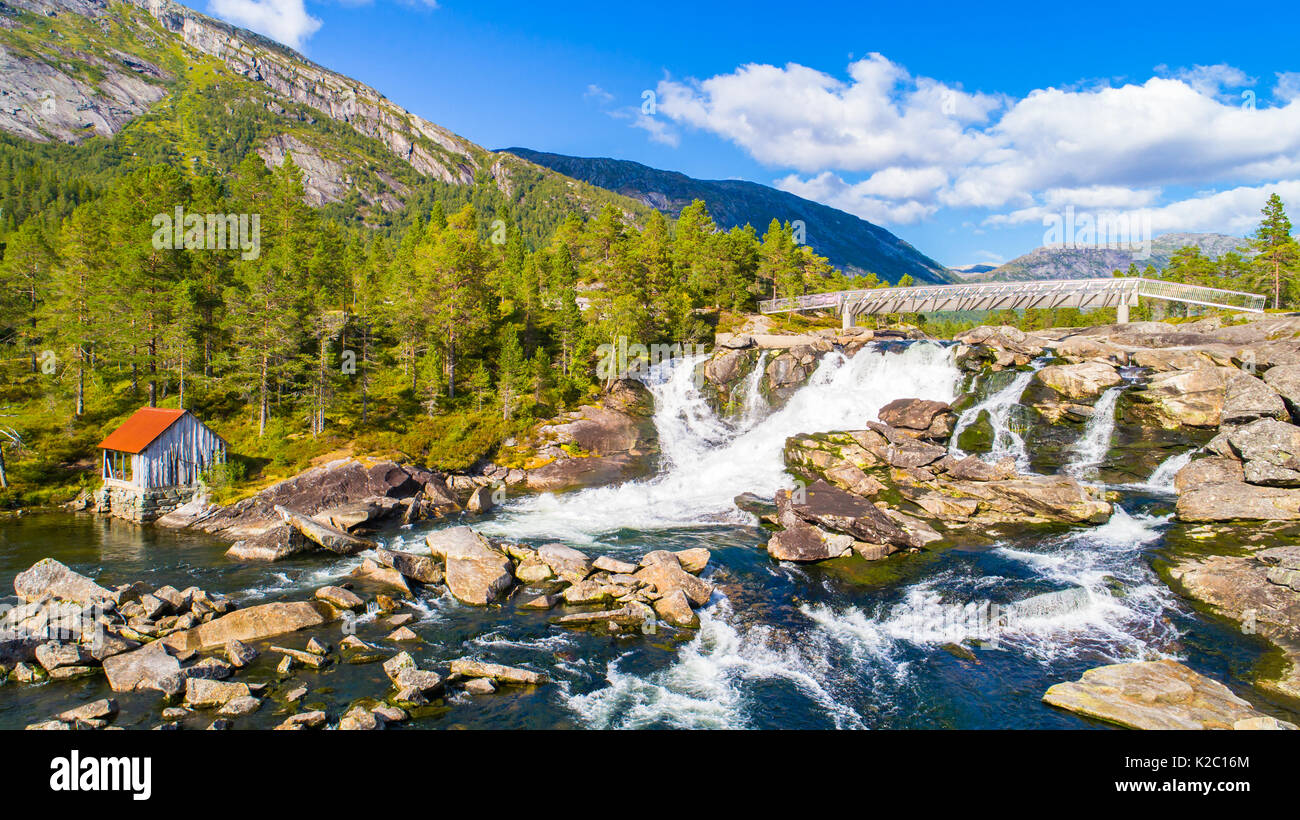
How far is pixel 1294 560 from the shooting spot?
888 inches

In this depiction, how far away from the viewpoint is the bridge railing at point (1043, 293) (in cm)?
5875

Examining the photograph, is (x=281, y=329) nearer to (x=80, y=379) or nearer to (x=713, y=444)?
(x=80, y=379)

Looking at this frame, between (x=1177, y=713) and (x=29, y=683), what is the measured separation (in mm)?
32679

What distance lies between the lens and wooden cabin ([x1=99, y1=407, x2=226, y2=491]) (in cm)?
3703

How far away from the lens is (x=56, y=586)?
73.8ft

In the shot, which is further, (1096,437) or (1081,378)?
(1081,378)

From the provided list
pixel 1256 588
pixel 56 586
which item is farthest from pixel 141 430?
pixel 1256 588

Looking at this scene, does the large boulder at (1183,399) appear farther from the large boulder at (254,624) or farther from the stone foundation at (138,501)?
the stone foundation at (138,501)

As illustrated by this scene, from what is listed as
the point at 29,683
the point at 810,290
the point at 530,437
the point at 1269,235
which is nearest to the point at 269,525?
the point at 29,683

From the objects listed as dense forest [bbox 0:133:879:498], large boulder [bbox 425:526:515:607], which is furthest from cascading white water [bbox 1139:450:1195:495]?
dense forest [bbox 0:133:879:498]

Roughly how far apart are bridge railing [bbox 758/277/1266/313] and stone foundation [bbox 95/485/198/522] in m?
64.0

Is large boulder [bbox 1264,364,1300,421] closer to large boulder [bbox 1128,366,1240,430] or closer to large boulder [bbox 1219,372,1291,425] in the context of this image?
large boulder [bbox 1219,372,1291,425]

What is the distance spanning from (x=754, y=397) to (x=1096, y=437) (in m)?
25.8

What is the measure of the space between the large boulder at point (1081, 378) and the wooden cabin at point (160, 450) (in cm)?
5771
